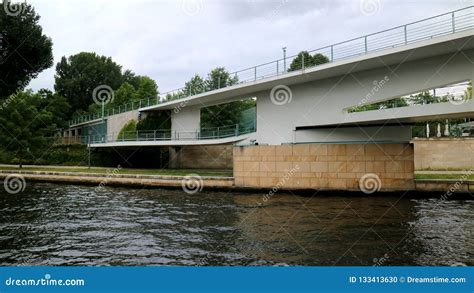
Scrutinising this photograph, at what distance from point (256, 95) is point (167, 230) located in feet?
51.2

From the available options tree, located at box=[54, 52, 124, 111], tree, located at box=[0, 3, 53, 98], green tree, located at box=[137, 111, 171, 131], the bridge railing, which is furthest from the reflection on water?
tree, located at box=[54, 52, 124, 111]

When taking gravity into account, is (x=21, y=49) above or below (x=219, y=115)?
above

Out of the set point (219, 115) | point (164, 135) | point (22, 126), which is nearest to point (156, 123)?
point (164, 135)

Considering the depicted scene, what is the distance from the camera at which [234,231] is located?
12.4 metres

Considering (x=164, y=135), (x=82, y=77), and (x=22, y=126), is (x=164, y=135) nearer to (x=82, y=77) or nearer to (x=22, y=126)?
(x=22, y=126)

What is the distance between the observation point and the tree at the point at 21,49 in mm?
32688

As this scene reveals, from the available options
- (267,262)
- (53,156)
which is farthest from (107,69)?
(267,262)

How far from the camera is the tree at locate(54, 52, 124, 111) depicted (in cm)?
6462

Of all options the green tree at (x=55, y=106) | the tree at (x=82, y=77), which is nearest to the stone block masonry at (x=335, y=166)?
the green tree at (x=55, y=106)

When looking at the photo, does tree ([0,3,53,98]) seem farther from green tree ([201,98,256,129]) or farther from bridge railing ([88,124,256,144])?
green tree ([201,98,256,129])

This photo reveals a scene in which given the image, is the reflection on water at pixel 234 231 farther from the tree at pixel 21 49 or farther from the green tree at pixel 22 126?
the tree at pixel 21 49

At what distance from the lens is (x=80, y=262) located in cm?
896

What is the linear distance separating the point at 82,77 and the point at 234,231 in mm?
60881

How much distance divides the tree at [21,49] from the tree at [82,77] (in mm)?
30109
